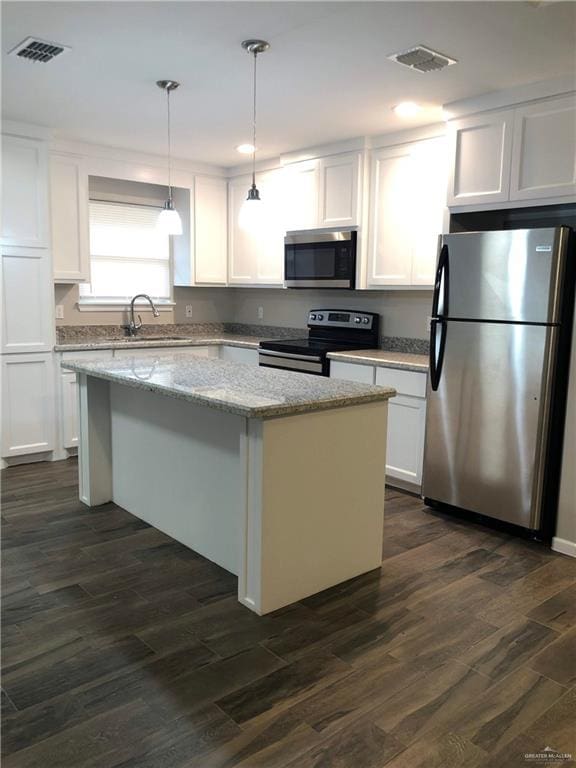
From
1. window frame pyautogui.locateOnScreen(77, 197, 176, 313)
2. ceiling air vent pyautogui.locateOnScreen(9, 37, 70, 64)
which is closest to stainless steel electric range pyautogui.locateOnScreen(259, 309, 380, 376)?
window frame pyautogui.locateOnScreen(77, 197, 176, 313)

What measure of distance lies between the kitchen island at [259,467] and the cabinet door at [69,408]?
110 cm

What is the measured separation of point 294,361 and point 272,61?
2.24 meters

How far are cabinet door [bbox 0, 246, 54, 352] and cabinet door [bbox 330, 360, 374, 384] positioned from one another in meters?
2.13

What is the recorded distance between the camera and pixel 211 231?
5.65 m

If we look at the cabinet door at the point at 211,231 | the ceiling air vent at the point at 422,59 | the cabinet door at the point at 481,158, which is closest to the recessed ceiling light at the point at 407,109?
the cabinet door at the point at 481,158

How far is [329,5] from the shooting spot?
2377 millimetres

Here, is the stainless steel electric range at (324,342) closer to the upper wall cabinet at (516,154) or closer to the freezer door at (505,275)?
the freezer door at (505,275)

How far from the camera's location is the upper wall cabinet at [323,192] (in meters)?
4.48

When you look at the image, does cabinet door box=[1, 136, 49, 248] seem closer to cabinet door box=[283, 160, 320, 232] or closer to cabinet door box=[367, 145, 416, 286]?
cabinet door box=[283, 160, 320, 232]

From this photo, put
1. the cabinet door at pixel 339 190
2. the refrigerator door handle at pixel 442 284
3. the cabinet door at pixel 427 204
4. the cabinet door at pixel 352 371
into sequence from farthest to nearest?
1. the cabinet door at pixel 339 190
2. the cabinet door at pixel 352 371
3. the cabinet door at pixel 427 204
4. the refrigerator door handle at pixel 442 284

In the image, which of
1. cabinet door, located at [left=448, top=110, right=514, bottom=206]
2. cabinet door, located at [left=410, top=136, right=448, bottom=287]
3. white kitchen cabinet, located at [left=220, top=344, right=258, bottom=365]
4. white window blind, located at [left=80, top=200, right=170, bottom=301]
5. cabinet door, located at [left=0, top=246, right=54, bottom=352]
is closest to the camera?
cabinet door, located at [left=448, top=110, right=514, bottom=206]

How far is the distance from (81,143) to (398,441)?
11.0 feet

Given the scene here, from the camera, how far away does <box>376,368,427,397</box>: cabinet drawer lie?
12.7 ft

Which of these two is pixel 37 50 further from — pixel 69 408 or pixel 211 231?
pixel 211 231
